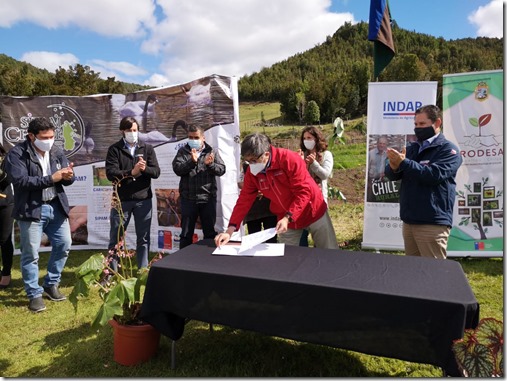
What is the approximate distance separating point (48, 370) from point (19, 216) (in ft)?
4.23

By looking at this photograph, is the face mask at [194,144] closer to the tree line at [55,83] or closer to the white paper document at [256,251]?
the white paper document at [256,251]

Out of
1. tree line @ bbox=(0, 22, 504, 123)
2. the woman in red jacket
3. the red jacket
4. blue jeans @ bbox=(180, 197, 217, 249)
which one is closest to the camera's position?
the woman in red jacket

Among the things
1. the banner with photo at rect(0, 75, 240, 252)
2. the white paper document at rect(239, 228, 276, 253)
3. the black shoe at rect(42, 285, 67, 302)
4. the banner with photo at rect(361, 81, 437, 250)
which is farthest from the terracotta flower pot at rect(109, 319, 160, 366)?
the banner with photo at rect(361, 81, 437, 250)

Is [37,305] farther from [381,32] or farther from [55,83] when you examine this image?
[55,83]

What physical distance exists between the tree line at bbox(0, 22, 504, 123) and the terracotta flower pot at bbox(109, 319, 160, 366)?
330cm

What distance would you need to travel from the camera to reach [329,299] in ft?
5.32

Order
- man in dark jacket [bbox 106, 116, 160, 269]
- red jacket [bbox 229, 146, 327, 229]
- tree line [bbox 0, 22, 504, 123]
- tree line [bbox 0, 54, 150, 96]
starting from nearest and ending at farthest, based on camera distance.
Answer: red jacket [bbox 229, 146, 327, 229], man in dark jacket [bbox 106, 116, 160, 269], tree line [bbox 0, 54, 150, 96], tree line [bbox 0, 22, 504, 123]

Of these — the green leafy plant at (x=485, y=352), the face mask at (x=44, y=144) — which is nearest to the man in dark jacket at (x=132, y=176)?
the face mask at (x=44, y=144)

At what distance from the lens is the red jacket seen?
239cm

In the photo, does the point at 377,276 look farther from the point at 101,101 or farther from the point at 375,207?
the point at 101,101

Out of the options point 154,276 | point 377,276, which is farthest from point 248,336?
point 377,276

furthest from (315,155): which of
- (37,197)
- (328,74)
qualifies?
(328,74)

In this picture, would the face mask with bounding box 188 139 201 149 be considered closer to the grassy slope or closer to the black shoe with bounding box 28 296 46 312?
the grassy slope

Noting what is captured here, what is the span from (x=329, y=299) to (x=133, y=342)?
4.15 ft
